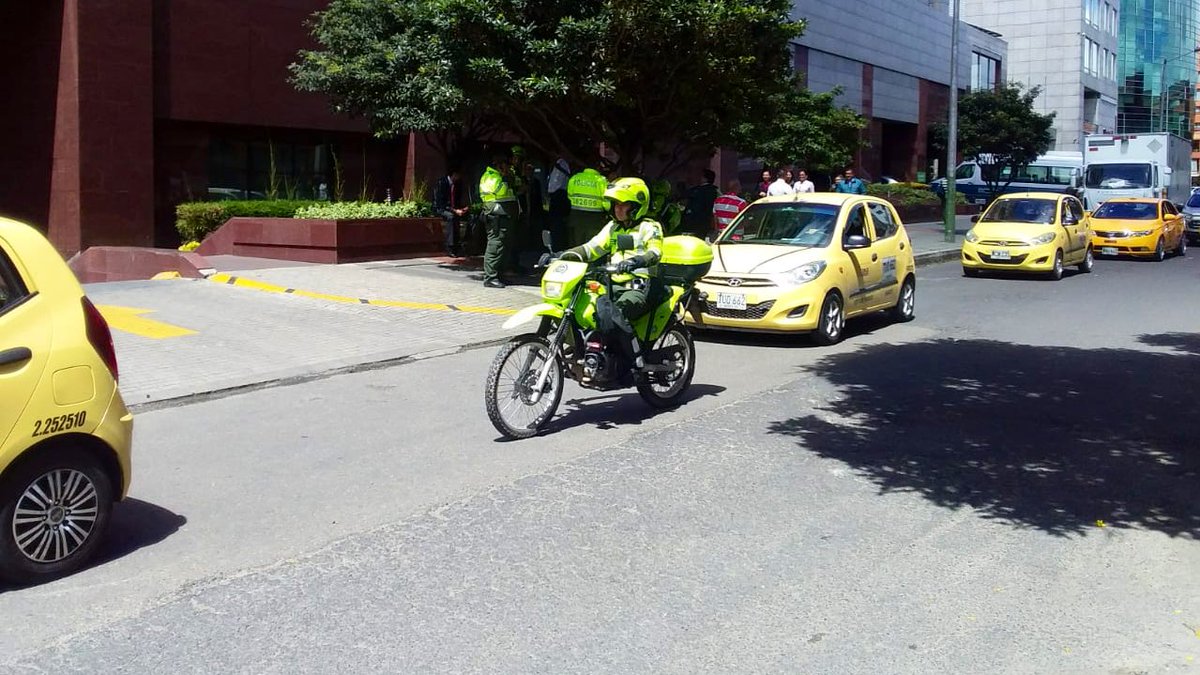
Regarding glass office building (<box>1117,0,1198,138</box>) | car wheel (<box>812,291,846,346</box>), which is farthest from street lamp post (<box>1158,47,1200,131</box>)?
car wheel (<box>812,291,846,346</box>)

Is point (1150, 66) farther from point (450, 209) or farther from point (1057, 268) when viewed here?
point (450, 209)

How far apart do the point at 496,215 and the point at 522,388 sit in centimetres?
777

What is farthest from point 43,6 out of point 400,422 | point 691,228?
point 400,422

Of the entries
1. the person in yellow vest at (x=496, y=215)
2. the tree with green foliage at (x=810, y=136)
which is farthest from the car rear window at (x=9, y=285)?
the tree with green foliage at (x=810, y=136)

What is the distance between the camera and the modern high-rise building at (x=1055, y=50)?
69.1 metres

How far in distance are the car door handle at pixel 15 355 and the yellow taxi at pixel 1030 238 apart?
17535 mm

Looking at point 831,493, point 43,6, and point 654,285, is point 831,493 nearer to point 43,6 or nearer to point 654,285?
point 654,285

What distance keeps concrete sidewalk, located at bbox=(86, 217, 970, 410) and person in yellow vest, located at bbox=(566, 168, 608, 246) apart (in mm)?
1085

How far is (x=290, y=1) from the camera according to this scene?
22.0 m

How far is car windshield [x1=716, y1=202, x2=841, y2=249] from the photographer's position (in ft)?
42.8

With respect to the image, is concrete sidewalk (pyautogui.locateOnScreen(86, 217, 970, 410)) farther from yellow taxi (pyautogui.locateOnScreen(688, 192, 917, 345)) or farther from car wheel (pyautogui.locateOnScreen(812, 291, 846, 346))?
car wheel (pyautogui.locateOnScreen(812, 291, 846, 346))

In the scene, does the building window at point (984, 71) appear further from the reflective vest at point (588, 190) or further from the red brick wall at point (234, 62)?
the reflective vest at point (588, 190)

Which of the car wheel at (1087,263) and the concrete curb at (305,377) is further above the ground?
the car wheel at (1087,263)

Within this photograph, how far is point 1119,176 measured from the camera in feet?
112
